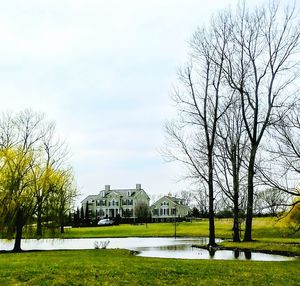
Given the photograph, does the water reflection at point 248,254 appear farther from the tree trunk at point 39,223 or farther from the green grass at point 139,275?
the tree trunk at point 39,223

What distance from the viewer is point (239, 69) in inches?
1235

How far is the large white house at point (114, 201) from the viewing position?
120m

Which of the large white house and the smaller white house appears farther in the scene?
the large white house

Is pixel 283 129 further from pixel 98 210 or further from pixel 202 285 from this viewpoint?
pixel 98 210

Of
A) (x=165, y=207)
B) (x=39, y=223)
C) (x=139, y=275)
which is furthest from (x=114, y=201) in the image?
(x=139, y=275)

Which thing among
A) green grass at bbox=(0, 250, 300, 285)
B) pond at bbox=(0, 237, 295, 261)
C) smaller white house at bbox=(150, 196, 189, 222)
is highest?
smaller white house at bbox=(150, 196, 189, 222)

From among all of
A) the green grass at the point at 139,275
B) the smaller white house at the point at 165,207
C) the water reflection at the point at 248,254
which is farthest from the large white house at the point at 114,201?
the green grass at the point at 139,275

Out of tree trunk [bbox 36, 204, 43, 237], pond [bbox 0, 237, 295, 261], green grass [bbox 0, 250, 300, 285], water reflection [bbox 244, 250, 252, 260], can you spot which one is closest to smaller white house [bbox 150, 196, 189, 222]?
pond [bbox 0, 237, 295, 261]

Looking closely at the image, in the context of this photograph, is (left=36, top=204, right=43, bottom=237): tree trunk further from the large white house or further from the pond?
the large white house

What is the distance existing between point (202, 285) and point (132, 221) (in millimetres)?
79584

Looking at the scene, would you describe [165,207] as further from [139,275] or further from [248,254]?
[139,275]

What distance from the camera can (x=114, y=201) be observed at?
121500mm

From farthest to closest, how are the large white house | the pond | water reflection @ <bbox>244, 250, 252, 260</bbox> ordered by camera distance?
the large white house
the pond
water reflection @ <bbox>244, 250, 252, 260</bbox>

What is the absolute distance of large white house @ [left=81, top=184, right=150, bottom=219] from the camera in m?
120
